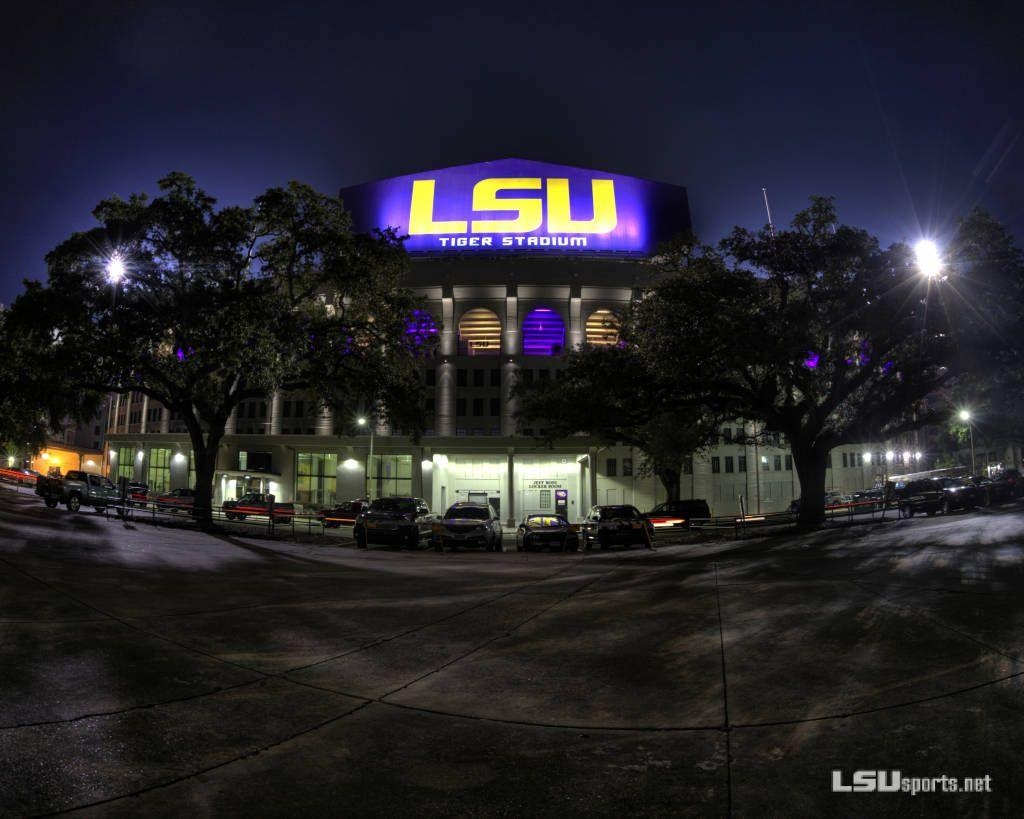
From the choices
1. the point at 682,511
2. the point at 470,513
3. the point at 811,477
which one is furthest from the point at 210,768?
the point at 682,511

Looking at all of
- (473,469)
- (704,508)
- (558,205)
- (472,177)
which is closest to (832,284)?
(704,508)

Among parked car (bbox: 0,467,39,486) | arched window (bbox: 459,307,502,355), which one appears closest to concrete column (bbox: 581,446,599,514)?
arched window (bbox: 459,307,502,355)

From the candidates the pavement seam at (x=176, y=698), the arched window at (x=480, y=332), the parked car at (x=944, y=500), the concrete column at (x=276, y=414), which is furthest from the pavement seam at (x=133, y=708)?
the concrete column at (x=276, y=414)

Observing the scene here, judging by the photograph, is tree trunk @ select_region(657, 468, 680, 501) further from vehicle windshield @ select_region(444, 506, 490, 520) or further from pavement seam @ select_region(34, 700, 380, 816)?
pavement seam @ select_region(34, 700, 380, 816)

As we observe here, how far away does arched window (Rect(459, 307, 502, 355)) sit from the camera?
62719 millimetres

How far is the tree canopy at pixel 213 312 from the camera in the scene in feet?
73.0

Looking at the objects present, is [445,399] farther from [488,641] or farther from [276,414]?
[488,641]

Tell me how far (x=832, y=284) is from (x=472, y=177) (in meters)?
44.5

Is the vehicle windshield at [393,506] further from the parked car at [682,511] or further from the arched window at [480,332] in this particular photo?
the arched window at [480,332]

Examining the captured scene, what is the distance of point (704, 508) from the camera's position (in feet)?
115

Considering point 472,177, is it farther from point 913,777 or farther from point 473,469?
point 913,777

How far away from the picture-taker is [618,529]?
74.4ft

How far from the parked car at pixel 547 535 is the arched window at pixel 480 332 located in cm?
4087

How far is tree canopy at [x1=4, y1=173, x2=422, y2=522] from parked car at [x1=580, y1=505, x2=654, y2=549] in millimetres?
9082
